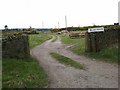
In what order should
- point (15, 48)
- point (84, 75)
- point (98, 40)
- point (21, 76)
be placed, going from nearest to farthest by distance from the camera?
point (21, 76) < point (84, 75) < point (15, 48) < point (98, 40)

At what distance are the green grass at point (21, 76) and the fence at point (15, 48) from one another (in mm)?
1011

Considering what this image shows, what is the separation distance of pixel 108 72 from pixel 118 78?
161 centimetres

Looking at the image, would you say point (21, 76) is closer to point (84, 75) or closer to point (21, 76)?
point (21, 76)

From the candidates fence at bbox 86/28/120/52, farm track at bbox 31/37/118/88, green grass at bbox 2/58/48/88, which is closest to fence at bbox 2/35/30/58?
green grass at bbox 2/58/48/88

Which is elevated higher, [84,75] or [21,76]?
[21,76]

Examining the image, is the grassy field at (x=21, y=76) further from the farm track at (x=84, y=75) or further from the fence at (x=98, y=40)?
the fence at (x=98, y=40)

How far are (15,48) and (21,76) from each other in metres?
4.75

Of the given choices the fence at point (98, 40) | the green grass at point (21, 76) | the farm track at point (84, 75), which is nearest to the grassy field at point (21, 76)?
the green grass at point (21, 76)

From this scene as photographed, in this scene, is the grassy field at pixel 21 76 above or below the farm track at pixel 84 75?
above

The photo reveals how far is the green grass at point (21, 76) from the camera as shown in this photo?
11477 mm

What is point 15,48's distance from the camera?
17.2 meters

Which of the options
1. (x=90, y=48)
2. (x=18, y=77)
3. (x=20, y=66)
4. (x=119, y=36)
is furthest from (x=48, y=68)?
(x=119, y=36)

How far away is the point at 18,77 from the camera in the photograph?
12.5 m

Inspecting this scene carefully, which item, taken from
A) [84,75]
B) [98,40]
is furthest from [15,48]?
[98,40]
